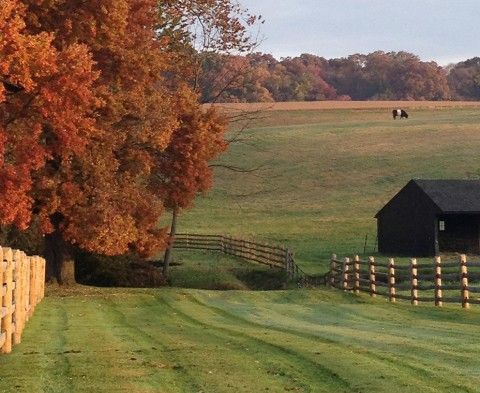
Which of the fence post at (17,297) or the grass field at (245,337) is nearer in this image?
the grass field at (245,337)

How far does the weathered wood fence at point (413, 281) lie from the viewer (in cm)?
2787

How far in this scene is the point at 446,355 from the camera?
48.9 ft

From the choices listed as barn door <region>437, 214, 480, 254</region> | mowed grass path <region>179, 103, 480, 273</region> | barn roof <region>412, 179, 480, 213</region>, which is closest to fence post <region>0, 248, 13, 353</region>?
mowed grass path <region>179, 103, 480, 273</region>

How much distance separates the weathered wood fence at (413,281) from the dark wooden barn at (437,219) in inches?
451

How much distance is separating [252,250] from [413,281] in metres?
25.8

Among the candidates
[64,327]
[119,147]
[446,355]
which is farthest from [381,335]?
[119,147]

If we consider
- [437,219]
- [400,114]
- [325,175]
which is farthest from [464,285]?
[400,114]

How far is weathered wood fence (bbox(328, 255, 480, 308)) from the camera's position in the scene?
91.4 feet

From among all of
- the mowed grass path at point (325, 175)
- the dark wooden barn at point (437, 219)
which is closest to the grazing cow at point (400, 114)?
the mowed grass path at point (325, 175)

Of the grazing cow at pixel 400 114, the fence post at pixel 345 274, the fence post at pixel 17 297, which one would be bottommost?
the fence post at pixel 345 274

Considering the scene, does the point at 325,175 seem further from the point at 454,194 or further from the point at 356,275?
the point at 356,275

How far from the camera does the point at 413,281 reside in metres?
29.3

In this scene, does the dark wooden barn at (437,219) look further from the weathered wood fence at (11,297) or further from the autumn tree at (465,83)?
the autumn tree at (465,83)

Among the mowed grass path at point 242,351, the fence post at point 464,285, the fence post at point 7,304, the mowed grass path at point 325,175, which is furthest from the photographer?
the mowed grass path at point 325,175
